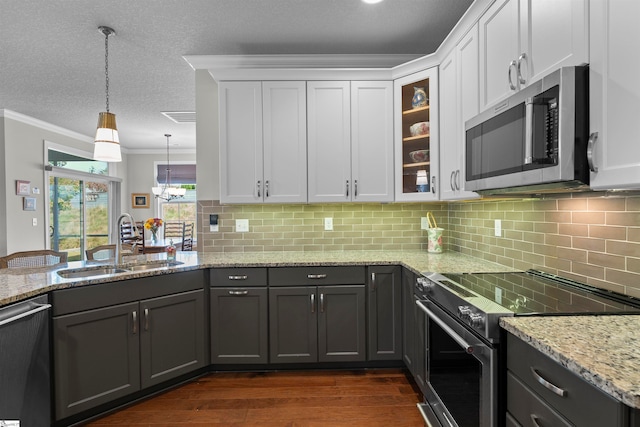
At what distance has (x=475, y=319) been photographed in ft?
4.49

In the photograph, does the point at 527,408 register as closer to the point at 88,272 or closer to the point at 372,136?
the point at 372,136

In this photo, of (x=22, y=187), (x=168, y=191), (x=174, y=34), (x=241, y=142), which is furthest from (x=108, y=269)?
(x=168, y=191)

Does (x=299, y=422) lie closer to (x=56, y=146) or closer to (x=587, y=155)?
(x=587, y=155)

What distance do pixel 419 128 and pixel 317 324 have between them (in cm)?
171

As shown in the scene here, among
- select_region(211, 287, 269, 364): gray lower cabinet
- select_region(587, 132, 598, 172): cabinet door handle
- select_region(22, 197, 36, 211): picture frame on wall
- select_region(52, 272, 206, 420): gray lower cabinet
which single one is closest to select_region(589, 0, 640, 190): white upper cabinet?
select_region(587, 132, 598, 172): cabinet door handle

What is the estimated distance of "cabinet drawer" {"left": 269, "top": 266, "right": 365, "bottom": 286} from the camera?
105 inches

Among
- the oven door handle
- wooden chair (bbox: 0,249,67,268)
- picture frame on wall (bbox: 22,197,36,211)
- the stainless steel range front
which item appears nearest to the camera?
the stainless steel range front

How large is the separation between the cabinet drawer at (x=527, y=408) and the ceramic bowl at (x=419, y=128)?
199cm

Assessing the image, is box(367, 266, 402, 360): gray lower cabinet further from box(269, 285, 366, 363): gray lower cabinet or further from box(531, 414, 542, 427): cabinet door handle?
box(531, 414, 542, 427): cabinet door handle

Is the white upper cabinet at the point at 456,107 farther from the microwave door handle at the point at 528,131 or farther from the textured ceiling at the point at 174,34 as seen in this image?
the microwave door handle at the point at 528,131

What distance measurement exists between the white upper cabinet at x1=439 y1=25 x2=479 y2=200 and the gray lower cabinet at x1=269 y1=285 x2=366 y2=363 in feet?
3.29

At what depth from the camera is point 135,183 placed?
7949 millimetres

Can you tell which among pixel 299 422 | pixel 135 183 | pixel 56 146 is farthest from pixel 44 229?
pixel 299 422

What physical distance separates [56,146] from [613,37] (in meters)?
7.21
